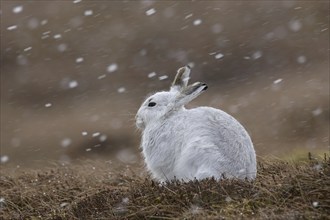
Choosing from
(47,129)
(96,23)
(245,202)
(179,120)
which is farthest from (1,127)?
(245,202)

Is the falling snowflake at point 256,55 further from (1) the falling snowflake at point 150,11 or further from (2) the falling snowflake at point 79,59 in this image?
(2) the falling snowflake at point 79,59

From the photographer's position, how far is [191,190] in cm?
719

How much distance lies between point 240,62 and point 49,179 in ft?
61.4

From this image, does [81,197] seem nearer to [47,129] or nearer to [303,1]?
[47,129]

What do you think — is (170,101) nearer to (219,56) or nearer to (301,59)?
(219,56)

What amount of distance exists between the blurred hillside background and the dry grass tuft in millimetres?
12966

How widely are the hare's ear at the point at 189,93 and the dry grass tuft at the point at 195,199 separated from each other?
923 millimetres

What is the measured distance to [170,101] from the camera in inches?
343

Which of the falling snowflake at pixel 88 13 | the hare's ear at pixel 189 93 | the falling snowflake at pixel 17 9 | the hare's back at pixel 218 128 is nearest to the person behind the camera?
the hare's back at pixel 218 128

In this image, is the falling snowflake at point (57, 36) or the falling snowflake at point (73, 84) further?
the falling snowflake at point (57, 36)

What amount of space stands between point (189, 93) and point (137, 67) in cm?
2096

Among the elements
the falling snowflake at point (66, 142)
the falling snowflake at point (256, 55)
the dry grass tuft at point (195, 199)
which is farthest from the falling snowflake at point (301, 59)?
the dry grass tuft at point (195, 199)

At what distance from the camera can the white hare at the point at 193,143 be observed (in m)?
7.80

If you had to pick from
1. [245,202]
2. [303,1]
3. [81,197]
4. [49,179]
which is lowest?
[303,1]
